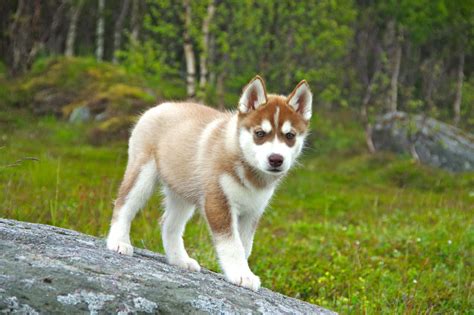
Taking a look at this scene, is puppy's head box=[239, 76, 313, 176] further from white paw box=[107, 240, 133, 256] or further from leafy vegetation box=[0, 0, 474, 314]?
white paw box=[107, 240, 133, 256]

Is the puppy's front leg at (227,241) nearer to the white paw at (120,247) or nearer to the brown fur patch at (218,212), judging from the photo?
the brown fur patch at (218,212)

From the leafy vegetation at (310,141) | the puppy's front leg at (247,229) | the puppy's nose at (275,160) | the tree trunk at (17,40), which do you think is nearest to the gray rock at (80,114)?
the leafy vegetation at (310,141)

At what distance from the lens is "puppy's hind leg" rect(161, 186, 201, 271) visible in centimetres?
647

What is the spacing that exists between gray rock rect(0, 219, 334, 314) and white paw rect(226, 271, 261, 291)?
26 centimetres

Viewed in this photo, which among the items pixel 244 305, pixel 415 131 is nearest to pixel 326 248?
pixel 244 305

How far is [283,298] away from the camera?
16.9ft

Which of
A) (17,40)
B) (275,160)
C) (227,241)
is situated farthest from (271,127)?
(17,40)

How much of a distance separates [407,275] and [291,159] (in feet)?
12.4

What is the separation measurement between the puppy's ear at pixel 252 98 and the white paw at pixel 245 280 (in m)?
1.50

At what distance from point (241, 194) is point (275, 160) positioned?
1.39 feet

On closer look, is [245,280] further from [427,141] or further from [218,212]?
[427,141]

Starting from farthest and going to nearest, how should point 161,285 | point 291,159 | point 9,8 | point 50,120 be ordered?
point 9,8
point 50,120
point 291,159
point 161,285

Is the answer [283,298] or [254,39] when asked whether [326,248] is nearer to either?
[283,298]

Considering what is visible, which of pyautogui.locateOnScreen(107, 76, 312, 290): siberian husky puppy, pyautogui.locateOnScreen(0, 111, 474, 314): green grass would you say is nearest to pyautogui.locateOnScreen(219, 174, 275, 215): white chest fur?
pyautogui.locateOnScreen(107, 76, 312, 290): siberian husky puppy
